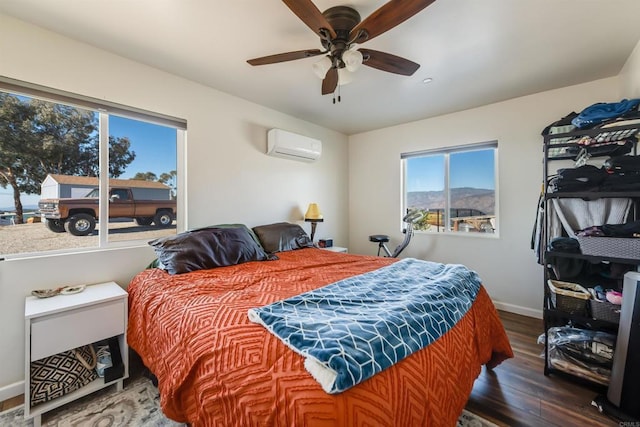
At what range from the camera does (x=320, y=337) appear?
95 cm

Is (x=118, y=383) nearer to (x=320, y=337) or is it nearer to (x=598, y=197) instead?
(x=320, y=337)

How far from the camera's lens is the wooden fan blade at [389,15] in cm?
126

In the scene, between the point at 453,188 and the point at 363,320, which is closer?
the point at 363,320

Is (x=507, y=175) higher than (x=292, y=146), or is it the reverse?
(x=292, y=146)

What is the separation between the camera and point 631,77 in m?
2.21

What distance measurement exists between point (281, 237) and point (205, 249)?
0.98 m

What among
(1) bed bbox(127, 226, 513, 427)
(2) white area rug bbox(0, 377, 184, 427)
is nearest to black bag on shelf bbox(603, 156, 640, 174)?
(1) bed bbox(127, 226, 513, 427)

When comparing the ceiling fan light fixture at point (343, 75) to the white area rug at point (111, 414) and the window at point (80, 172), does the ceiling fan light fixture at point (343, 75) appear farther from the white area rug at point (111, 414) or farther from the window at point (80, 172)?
the white area rug at point (111, 414)

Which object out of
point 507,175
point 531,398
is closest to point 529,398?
point 531,398

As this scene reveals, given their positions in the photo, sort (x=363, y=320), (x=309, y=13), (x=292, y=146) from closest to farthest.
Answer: (x=363, y=320)
(x=309, y=13)
(x=292, y=146)

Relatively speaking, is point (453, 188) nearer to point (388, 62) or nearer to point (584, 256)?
point (584, 256)

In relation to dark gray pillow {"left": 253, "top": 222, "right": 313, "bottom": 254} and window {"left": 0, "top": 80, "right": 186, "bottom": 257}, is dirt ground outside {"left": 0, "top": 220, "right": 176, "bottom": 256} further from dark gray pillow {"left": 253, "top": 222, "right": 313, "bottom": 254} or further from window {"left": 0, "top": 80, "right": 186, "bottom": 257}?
dark gray pillow {"left": 253, "top": 222, "right": 313, "bottom": 254}

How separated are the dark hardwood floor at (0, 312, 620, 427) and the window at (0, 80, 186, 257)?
45.5 inches

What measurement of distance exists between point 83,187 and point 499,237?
424cm
